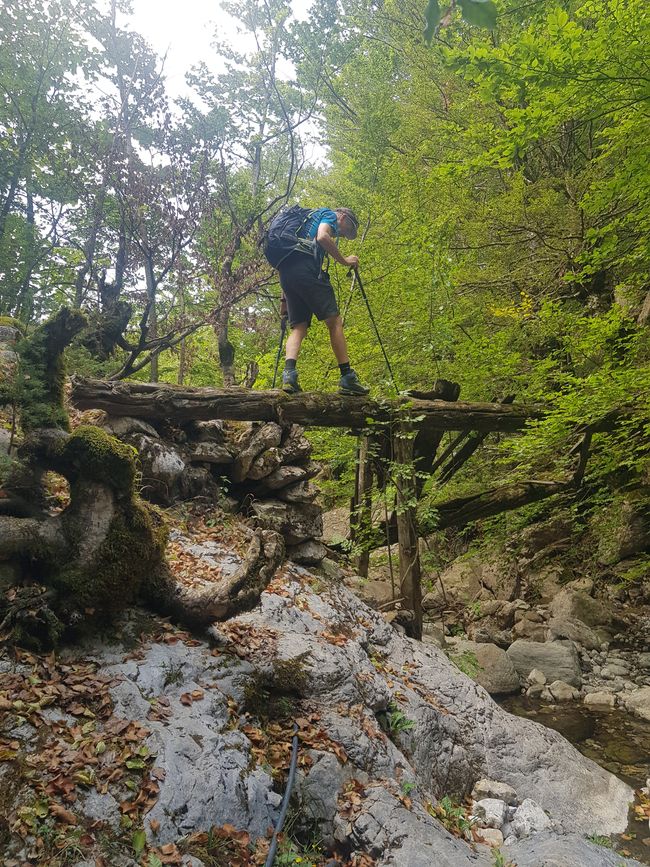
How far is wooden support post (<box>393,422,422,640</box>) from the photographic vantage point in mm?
6242

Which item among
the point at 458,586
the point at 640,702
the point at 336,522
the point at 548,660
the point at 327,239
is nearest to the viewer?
the point at 327,239

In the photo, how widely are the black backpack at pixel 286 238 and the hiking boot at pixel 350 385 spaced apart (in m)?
1.48

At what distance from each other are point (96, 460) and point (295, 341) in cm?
304

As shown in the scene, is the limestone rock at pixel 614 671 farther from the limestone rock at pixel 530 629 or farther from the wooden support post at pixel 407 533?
the wooden support post at pixel 407 533

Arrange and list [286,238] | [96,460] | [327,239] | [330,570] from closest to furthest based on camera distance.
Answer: [96,460], [327,239], [286,238], [330,570]

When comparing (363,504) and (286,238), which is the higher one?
(286,238)

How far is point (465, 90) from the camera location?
35.6ft

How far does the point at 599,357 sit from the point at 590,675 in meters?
4.98

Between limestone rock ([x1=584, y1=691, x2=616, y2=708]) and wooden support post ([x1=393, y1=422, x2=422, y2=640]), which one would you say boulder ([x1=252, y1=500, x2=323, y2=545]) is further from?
limestone rock ([x1=584, y1=691, x2=616, y2=708])

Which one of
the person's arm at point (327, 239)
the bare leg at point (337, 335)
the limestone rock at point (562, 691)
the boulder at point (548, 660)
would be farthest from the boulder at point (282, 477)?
the limestone rock at point (562, 691)

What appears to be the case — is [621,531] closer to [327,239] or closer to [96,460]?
[327,239]

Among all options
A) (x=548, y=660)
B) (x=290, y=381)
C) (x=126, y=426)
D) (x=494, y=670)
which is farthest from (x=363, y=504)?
(x=548, y=660)

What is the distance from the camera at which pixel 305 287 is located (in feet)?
18.1

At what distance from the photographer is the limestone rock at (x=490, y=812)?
372 cm
